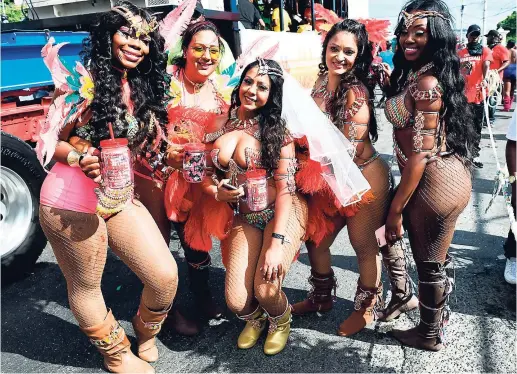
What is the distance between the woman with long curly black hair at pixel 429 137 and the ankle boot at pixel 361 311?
35cm

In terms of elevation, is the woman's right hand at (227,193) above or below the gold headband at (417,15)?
below

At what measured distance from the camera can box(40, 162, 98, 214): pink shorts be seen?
2088 millimetres

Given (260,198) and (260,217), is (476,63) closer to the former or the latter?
(260,217)

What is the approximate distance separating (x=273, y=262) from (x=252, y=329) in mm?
545

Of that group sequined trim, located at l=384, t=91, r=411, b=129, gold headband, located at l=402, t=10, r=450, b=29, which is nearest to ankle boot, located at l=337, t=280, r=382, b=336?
sequined trim, located at l=384, t=91, r=411, b=129

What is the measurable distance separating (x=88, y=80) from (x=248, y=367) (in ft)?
5.64

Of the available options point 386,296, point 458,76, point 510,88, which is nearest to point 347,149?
point 458,76

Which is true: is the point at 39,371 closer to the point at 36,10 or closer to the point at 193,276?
the point at 193,276

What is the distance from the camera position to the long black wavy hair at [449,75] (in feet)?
6.74

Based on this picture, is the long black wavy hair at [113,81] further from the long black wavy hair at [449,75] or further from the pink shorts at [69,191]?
the long black wavy hair at [449,75]

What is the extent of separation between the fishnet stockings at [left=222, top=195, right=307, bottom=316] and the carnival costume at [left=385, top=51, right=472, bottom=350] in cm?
59

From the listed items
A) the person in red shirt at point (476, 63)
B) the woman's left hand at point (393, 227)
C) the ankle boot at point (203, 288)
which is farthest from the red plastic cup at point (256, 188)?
the person in red shirt at point (476, 63)

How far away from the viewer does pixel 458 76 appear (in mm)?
2096

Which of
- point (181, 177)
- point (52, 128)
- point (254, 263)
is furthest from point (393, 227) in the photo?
point (52, 128)
